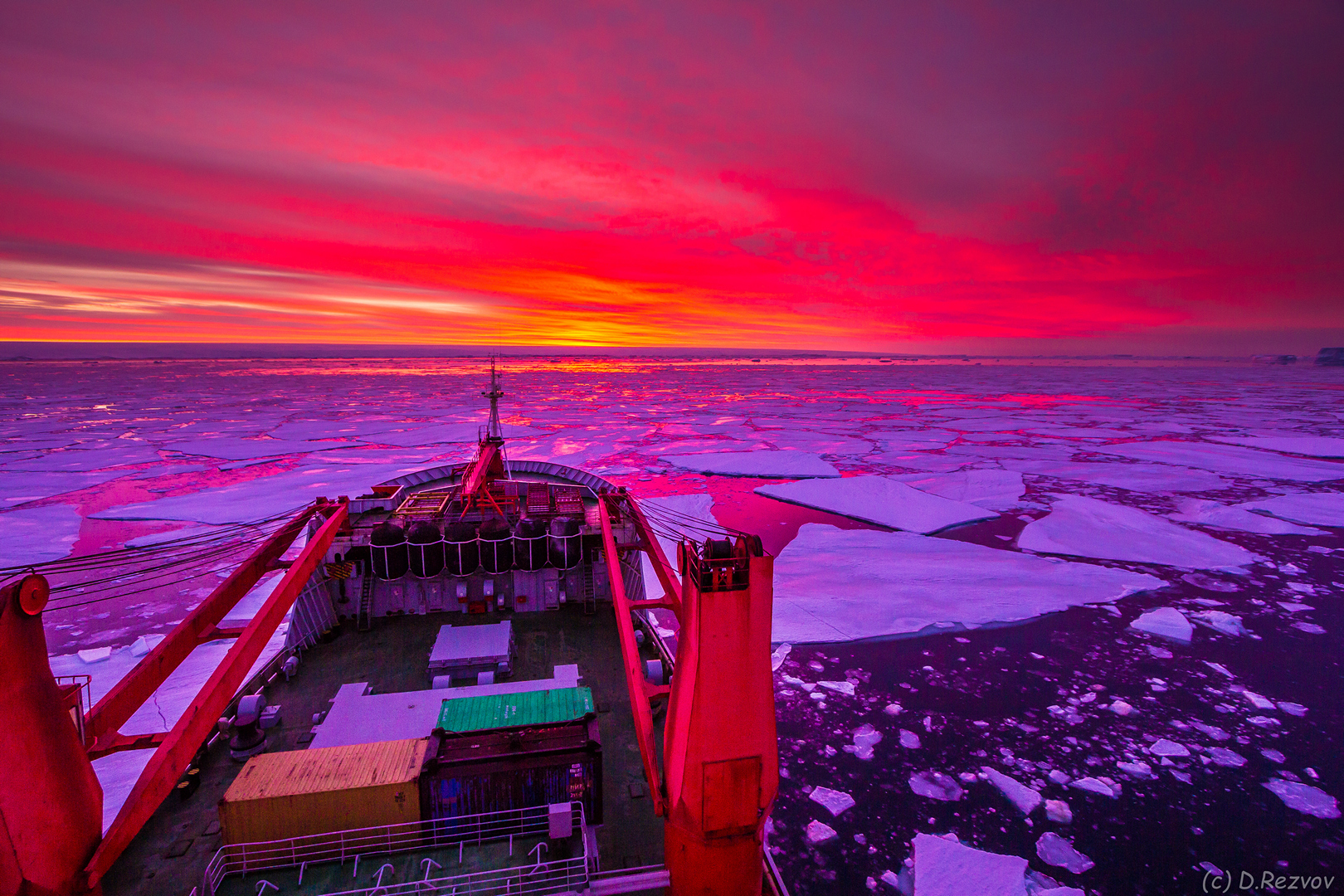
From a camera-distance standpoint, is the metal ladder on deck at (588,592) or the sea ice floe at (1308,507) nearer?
the metal ladder on deck at (588,592)

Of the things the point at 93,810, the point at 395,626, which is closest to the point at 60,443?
the point at 395,626

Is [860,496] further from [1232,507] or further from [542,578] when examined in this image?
[542,578]

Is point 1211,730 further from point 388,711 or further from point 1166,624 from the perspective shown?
point 388,711

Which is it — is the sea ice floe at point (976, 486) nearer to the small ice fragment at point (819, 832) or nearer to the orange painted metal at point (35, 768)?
the small ice fragment at point (819, 832)

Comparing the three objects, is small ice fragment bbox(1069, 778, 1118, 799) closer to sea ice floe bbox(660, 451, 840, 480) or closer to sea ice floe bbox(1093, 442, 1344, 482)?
sea ice floe bbox(660, 451, 840, 480)

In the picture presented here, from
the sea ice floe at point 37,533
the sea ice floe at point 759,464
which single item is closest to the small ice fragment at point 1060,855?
the sea ice floe at point 759,464
